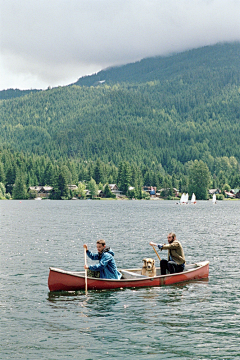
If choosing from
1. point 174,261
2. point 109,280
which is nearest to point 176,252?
point 174,261

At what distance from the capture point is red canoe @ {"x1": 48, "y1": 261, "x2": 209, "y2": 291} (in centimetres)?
2703

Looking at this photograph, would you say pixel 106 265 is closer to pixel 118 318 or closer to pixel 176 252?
pixel 176 252

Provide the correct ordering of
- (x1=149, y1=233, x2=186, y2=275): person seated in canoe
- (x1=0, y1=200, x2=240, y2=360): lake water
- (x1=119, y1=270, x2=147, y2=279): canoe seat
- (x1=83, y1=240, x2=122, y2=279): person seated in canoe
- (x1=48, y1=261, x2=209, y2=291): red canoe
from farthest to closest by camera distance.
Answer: (x1=149, y1=233, x2=186, y2=275): person seated in canoe
(x1=119, y1=270, x2=147, y2=279): canoe seat
(x1=48, y1=261, x2=209, y2=291): red canoe
(x1=83, y1=240, x2=122, y2=279): person seated in canoe
(x1=0, y1=200, x2=240, y2=360): lake water

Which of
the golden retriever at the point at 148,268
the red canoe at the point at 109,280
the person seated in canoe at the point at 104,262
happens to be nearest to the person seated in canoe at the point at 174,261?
the red canoe at the point at 109,280

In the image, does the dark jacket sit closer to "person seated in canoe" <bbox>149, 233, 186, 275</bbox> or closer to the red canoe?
"person seated in canoe" <bbox>149, 233, 186, 275</bbox>

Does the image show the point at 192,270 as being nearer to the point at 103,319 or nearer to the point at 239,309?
the point at 239,309

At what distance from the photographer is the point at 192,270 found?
102ft

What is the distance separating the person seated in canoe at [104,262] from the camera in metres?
26.9

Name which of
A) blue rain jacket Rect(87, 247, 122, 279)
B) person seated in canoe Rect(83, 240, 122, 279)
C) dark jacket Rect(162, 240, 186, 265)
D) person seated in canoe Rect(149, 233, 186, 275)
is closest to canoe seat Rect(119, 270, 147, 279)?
blue rain jacket Rect(87, 247, 122, 279)

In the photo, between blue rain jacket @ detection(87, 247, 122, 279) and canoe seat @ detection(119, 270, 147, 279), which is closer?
blue rain jacket @ detection(87, 247, 122, 279)

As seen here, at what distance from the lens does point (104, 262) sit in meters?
26.8

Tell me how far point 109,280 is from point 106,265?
91 centimetres

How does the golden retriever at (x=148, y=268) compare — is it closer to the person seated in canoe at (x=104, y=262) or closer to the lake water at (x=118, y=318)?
the lake water at (x=118, y=318)

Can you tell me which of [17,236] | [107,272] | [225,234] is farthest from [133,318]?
[225,234]
